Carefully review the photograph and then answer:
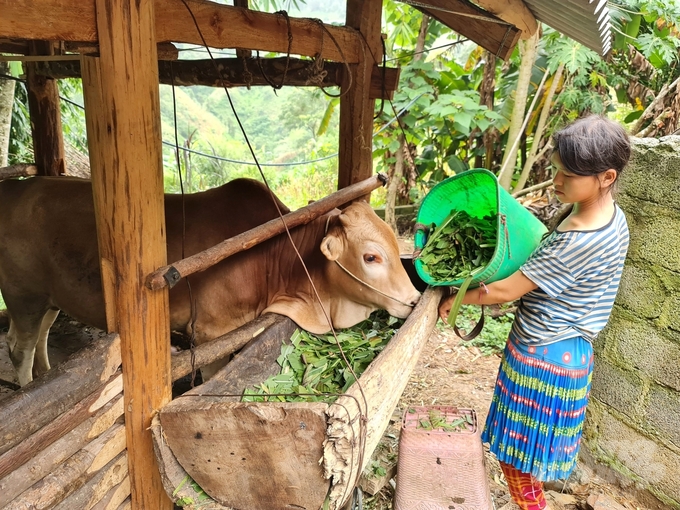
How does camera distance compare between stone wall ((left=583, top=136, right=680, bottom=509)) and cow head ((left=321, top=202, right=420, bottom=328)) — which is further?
stone wall ((left=583, top=136, right=680, bottom=509))

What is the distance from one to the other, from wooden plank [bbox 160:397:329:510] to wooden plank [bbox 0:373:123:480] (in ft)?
0.81

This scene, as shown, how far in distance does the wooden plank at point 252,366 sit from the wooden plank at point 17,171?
293 cm

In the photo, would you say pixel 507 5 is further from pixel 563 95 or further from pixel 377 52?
pixel 563 95

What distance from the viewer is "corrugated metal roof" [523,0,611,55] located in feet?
Answer: 9.88

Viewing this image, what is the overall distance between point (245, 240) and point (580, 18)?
8.40 ft

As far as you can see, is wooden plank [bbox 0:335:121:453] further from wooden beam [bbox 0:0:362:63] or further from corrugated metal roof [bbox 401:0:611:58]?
corrugated metal roof [bbox 401:0:611:58]

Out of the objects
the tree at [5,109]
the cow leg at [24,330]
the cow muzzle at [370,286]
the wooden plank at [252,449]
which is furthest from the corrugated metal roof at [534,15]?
the tree at [5,109]

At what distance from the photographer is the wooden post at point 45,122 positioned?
4.72 m

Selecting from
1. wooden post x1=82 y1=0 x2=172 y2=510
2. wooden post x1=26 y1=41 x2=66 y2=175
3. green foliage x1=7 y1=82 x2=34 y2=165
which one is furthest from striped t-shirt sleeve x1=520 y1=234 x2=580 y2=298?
green foliage x1=7 y1=82 x2=34 y2=165

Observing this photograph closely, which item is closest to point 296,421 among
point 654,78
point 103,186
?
point 103,186

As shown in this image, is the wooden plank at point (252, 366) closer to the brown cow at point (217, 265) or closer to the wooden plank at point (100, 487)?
the brown cow at point (217, 265)

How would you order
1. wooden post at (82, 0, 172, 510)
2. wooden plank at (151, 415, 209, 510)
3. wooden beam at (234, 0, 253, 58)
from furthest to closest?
wooden beam at (234, 0, 253, 58) < wooden plank at (151, 415, 209, 510) < wooden post at (82, 0, 172, 510)

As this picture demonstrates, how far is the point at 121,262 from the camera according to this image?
2.19m

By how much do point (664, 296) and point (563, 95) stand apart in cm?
540
